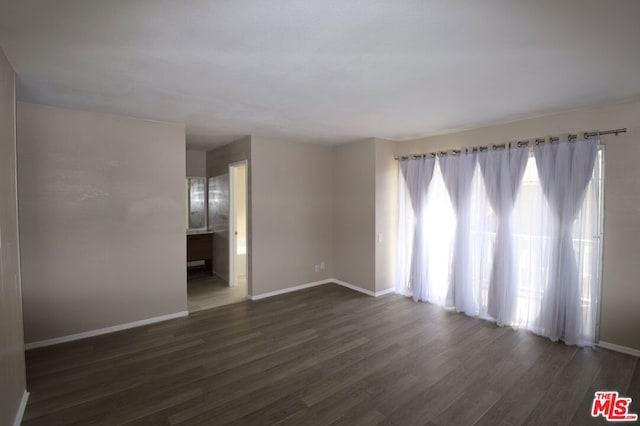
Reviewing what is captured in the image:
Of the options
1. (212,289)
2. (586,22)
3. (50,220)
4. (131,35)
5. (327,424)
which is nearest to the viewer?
(586,22)

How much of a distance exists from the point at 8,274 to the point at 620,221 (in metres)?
5.16

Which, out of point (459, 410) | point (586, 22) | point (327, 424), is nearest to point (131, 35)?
point (586, 22)

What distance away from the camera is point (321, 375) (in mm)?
2582

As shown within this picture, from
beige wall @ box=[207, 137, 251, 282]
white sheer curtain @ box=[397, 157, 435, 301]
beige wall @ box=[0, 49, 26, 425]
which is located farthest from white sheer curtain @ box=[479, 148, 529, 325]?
beige wall @ box=[0, 49, 26, 425]

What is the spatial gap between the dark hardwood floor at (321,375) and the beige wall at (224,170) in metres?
1.60

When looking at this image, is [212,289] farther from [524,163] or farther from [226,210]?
[524,163]

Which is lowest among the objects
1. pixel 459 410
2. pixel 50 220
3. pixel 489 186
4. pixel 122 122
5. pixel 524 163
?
pixel 459 410

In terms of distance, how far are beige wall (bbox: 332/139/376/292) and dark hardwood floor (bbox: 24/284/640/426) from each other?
124cm

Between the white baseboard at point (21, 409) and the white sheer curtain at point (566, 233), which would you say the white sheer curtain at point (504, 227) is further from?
the white baseboard at point (21, 409)

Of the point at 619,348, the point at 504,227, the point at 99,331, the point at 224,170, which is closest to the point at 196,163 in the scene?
the point at 224,170

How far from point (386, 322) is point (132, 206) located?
11.3ft

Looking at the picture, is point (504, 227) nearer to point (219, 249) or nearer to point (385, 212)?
point (385, 212)

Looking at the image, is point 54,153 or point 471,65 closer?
point 471,65

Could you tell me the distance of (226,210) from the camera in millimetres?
5277
